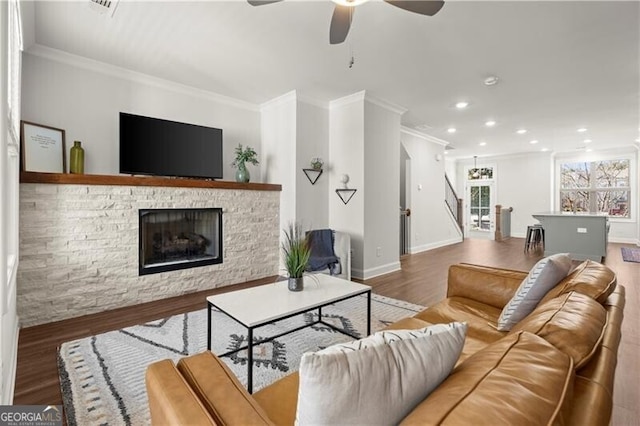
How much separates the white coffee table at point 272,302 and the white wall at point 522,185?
29.8ft

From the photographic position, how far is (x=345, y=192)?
15.0 feet

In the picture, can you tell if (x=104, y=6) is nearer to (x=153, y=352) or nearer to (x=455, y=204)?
(x=153, y=352)

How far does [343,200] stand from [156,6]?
3068mm

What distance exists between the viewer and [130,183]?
3316 millimetres

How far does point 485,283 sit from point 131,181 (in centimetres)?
347

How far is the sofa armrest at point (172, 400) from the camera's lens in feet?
2.38

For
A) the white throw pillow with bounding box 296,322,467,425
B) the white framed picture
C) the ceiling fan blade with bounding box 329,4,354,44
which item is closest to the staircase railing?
the ceiling fan blade with bounding box 329,4,354,44

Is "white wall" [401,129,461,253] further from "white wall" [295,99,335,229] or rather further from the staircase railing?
"white wall" [295,99,335,229]

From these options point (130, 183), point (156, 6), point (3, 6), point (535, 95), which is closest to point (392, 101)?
point (535, 95)

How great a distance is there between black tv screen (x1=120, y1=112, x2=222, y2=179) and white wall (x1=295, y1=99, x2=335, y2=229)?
3.65 ft

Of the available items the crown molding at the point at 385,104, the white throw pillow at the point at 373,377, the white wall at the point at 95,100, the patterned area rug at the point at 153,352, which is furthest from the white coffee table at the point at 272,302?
the crown molding at the point at 385,104

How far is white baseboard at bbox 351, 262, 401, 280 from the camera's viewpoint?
441cm

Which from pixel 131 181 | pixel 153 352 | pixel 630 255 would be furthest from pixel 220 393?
pixel 630 255

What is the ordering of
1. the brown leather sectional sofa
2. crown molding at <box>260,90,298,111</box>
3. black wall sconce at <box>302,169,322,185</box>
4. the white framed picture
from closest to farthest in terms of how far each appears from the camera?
the brown leather sectional sofa → the white framed picture → crown molding at <box>260,90,298,111</box> → black wall sconce at <box>302,169,322,185</box>
